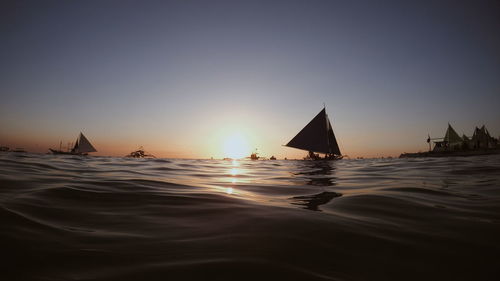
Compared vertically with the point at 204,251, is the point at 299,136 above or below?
above

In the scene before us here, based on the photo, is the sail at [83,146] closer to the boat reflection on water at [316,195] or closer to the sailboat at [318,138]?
the sailboat at [318,138]

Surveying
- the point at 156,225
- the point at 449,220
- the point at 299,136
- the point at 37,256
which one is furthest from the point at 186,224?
the point at 299,136

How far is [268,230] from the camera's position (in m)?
2.02

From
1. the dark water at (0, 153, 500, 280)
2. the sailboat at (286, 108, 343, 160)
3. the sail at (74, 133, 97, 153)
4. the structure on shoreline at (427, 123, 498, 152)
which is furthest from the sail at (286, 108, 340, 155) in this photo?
the sail at (74, 133, 97, 153)

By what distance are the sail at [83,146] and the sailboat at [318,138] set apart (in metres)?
79.2

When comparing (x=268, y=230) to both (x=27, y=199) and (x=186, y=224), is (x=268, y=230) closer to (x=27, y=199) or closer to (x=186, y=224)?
(x=186, y=224)

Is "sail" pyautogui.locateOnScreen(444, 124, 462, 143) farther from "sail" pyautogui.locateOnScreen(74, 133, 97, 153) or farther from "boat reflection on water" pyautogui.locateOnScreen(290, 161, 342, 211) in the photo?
"sail" pyautogui.locateOnScreen(74, 133, 97, 153)

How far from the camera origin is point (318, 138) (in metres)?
37.7

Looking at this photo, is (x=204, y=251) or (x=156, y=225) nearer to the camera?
(x=204, y=251)

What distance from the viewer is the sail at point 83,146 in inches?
3172

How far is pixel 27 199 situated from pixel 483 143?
90494 millimetres

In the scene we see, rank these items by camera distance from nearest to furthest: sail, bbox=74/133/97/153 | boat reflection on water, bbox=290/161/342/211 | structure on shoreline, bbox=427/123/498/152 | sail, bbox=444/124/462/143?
1. boat reflection on water, bbox=290/161/342/211
2. structure on shoreline, bbox=427/123/498/152
3. sail, bbox=444/124/462/143
4. sail, bbox=74/133/97/153

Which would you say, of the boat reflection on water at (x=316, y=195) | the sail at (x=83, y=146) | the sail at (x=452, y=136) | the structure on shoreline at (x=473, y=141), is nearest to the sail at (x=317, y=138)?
the boat reflection on water at (x=316, y=195)

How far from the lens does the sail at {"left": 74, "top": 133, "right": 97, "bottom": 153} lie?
264 ft
